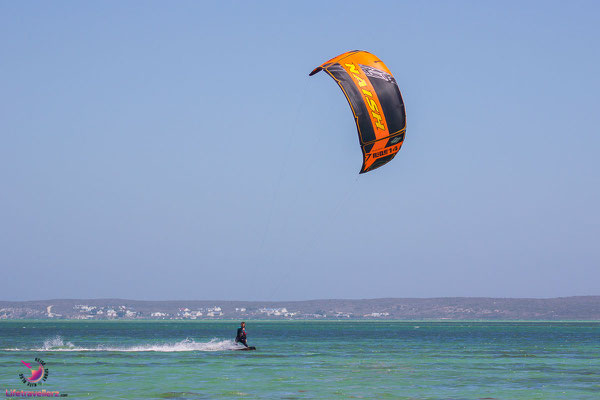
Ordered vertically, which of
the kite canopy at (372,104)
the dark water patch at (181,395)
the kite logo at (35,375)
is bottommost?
the kite logo at (35,375)

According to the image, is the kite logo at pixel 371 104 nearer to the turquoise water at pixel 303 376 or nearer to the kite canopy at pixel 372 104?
the kite canopy at pixel 372 104

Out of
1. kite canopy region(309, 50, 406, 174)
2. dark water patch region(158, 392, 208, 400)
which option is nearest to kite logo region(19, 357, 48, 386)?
dark water patch region(158, 392, 208, 400)

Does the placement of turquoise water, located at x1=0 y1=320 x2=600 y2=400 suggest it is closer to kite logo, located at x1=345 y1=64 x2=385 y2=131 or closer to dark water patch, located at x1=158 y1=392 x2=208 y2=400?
dark water patch, located at x1=158 y1=392 x2=208 y2=400

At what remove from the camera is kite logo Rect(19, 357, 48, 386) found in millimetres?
26656

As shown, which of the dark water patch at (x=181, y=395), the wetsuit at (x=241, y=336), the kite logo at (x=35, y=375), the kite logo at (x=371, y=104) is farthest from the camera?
the wetsuit at (x=241, y=336)

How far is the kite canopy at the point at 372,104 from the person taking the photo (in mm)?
25453

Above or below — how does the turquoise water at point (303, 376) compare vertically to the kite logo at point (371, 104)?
below

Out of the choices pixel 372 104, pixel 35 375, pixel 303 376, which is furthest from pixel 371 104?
pixel 35 375

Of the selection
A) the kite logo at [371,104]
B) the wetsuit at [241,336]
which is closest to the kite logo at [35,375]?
the wetsuit at [241,336]

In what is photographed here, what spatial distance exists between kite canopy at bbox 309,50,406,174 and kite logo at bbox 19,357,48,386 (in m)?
13.2

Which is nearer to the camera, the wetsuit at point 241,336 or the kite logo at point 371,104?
the kite logo at point 371,104

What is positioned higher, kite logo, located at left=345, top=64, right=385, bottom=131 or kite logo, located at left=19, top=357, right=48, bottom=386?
kite logo, located at left=345, top=64, right=385, bottom=131

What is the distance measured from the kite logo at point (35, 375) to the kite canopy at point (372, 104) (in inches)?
519

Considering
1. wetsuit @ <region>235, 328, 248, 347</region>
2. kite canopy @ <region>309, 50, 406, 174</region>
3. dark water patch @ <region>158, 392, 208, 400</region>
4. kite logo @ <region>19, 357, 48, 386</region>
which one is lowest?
kite logo @ <region>19, 357, 48, 386</region>
